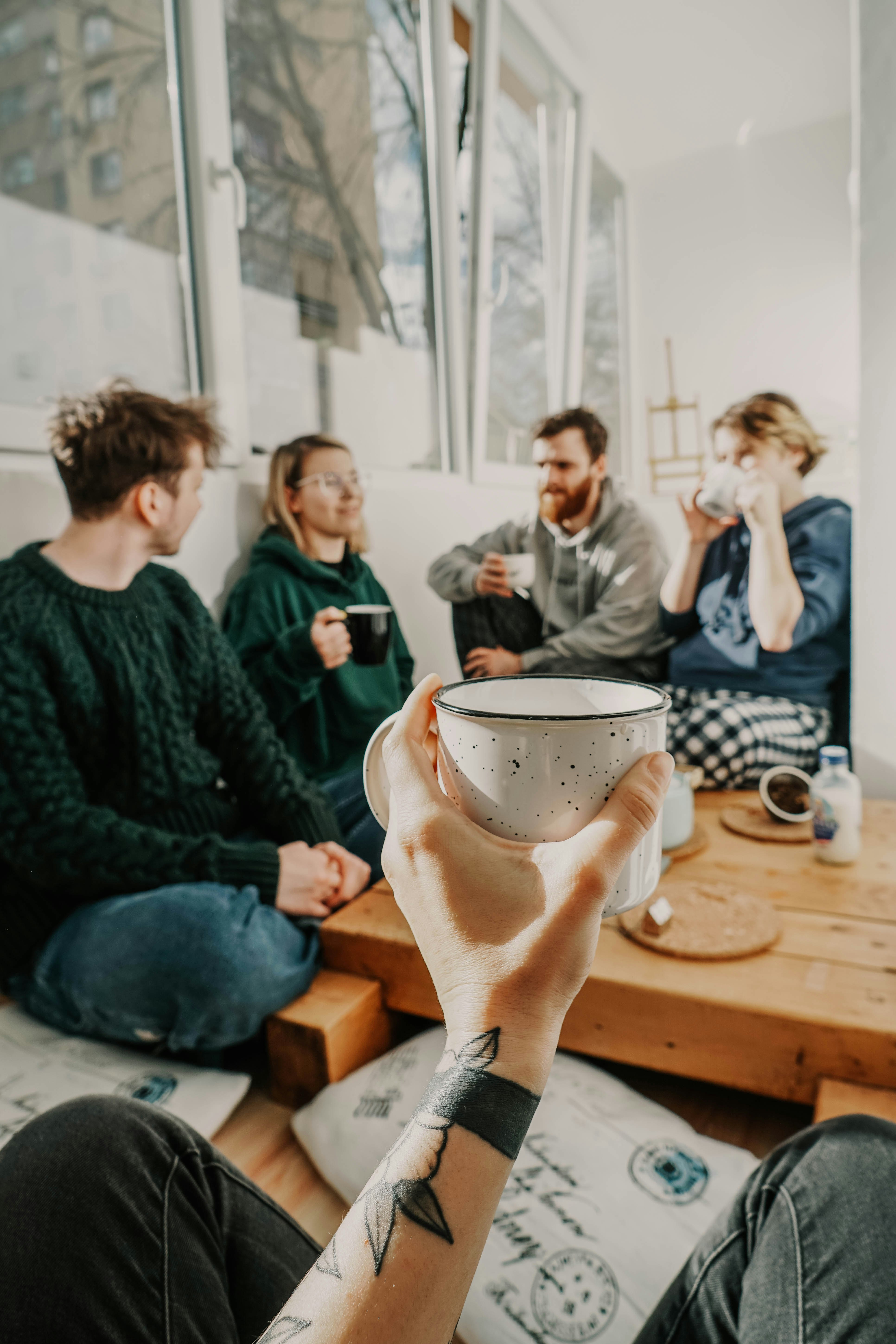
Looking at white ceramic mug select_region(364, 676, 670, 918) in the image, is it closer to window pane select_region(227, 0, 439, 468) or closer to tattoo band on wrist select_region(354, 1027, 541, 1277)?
tattoo band on wrist select_region(354, 1027, 541, 1277)

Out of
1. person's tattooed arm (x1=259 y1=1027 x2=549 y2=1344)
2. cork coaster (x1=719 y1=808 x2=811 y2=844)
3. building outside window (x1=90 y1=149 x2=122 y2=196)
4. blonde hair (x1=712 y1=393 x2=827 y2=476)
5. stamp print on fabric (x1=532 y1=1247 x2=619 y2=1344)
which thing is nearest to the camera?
person's tattooed arm (x1=259 y1=1027 x2=549 y2=1344)

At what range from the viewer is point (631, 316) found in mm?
2092

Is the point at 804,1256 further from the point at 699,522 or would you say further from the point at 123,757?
the point at 699,522

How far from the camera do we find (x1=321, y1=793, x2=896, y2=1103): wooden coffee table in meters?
0.72

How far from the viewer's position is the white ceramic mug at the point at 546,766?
28cm

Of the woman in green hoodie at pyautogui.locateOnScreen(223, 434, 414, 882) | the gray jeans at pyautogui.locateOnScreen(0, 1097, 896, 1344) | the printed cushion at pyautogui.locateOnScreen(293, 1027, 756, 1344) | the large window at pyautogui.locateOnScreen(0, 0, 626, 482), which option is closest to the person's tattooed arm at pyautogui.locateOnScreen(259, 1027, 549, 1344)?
the gray jeans at pyautogui.locateOnScreen(0, 1097, 896, 1344)

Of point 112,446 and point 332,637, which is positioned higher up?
point 112,446

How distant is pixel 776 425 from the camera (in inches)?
Result: 61.2

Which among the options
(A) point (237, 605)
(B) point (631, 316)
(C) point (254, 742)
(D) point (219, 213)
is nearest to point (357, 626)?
(C) point (254, 742)

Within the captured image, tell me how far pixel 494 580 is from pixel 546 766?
138 cm

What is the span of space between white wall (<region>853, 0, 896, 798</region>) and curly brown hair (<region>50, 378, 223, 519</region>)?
112 centimetres

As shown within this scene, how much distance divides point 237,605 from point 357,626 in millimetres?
443

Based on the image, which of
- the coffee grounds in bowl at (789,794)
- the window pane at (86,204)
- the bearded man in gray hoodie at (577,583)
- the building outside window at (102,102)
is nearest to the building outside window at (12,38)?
the window pane at (86,204)

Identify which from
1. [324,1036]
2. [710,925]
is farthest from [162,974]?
[710,925]
